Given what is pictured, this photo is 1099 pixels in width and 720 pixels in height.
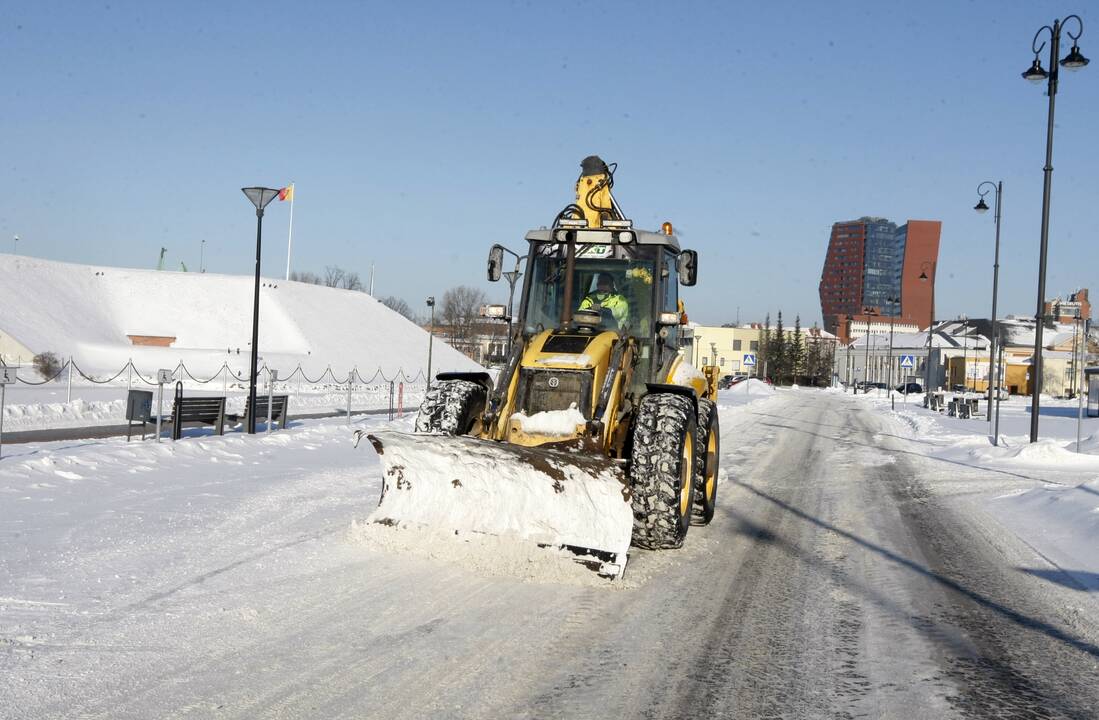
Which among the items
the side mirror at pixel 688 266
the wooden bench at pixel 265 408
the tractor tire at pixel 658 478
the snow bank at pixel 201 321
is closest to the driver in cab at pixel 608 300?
the side mirror at pixel 688 266

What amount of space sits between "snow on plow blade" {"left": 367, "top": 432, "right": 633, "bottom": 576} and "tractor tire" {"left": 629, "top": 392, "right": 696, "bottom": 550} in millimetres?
459

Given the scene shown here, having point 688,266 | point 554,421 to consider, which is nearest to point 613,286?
point 688,266

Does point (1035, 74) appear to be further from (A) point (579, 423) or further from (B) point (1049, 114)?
(A) point (579, 423)

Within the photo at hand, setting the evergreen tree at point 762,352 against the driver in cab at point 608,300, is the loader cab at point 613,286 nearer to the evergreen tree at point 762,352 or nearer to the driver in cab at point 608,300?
the driver in cab at point 608,300

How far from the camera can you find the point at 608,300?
894cm

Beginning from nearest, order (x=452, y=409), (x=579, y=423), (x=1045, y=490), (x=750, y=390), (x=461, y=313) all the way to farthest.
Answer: (x=579, y=423)
(x=452, y=409)
(x=1045, y=490)
(x=750, y=390)
(x=461, y=313)

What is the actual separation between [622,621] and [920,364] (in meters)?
109

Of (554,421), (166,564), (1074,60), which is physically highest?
(1074,60)

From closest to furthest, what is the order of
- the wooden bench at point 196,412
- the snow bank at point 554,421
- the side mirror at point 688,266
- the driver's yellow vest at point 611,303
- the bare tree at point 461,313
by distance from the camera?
the snow bank at point 554,421 → the driver's yellow vest at point 611,303 → the side mirror at point 688,266 → the wooden bench at point 196,412 → the bare tree at point 461,313

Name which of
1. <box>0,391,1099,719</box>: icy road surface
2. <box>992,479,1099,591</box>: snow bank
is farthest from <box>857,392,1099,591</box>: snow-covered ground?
<box>0,391,1099,719</box>: icy road surface

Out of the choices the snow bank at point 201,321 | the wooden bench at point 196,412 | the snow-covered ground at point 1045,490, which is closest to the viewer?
the snow-covered ground at point 1045,490

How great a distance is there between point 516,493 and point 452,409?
1.58m

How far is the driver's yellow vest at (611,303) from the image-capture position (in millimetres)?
8859

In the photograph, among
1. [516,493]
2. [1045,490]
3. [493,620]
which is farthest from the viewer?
[1045,490]
